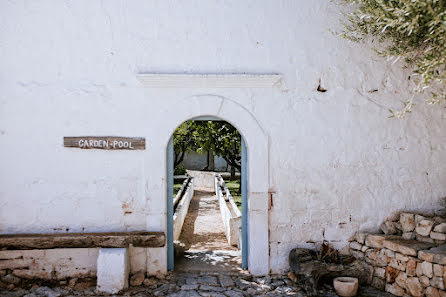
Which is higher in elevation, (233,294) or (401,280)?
(401,280)

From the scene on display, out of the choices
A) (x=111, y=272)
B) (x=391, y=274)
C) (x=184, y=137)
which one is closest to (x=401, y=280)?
(x=391, y=274)

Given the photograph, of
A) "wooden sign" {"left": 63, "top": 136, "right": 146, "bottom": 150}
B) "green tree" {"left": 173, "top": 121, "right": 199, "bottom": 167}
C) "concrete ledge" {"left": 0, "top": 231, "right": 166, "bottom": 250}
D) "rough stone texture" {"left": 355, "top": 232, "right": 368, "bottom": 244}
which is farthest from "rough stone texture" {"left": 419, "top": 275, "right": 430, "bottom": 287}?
"green tree" {"left": 173, "top": 121, "right": 199, "bottom": 167}

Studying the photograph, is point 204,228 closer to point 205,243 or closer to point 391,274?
point 205,243

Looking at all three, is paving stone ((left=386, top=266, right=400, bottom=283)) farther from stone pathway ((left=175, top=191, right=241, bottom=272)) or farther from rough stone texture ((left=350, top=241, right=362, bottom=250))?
stone pathway ((left=175, top=191, right=241, bottom=272))

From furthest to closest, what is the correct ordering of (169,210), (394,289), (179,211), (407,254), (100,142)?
(179,211)
(169,210)
(100,142)
(394,289)
(407,254)

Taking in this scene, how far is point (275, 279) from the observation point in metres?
5.20

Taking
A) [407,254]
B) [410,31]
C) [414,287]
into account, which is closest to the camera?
[410,31]

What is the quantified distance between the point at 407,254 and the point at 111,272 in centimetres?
364

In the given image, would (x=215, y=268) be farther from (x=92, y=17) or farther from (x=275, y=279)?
(x=92, y=17)

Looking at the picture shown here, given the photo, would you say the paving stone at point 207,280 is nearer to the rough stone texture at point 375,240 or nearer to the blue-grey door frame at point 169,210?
the blue-grey door frame at point 169,210

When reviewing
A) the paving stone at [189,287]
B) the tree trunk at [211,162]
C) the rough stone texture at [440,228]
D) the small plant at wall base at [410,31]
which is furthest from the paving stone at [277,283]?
the tree trunk at [211,162]

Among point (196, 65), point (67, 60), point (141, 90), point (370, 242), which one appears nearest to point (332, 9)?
point (196, 65)

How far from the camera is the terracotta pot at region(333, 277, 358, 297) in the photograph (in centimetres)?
464

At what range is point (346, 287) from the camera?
15.2 ft
